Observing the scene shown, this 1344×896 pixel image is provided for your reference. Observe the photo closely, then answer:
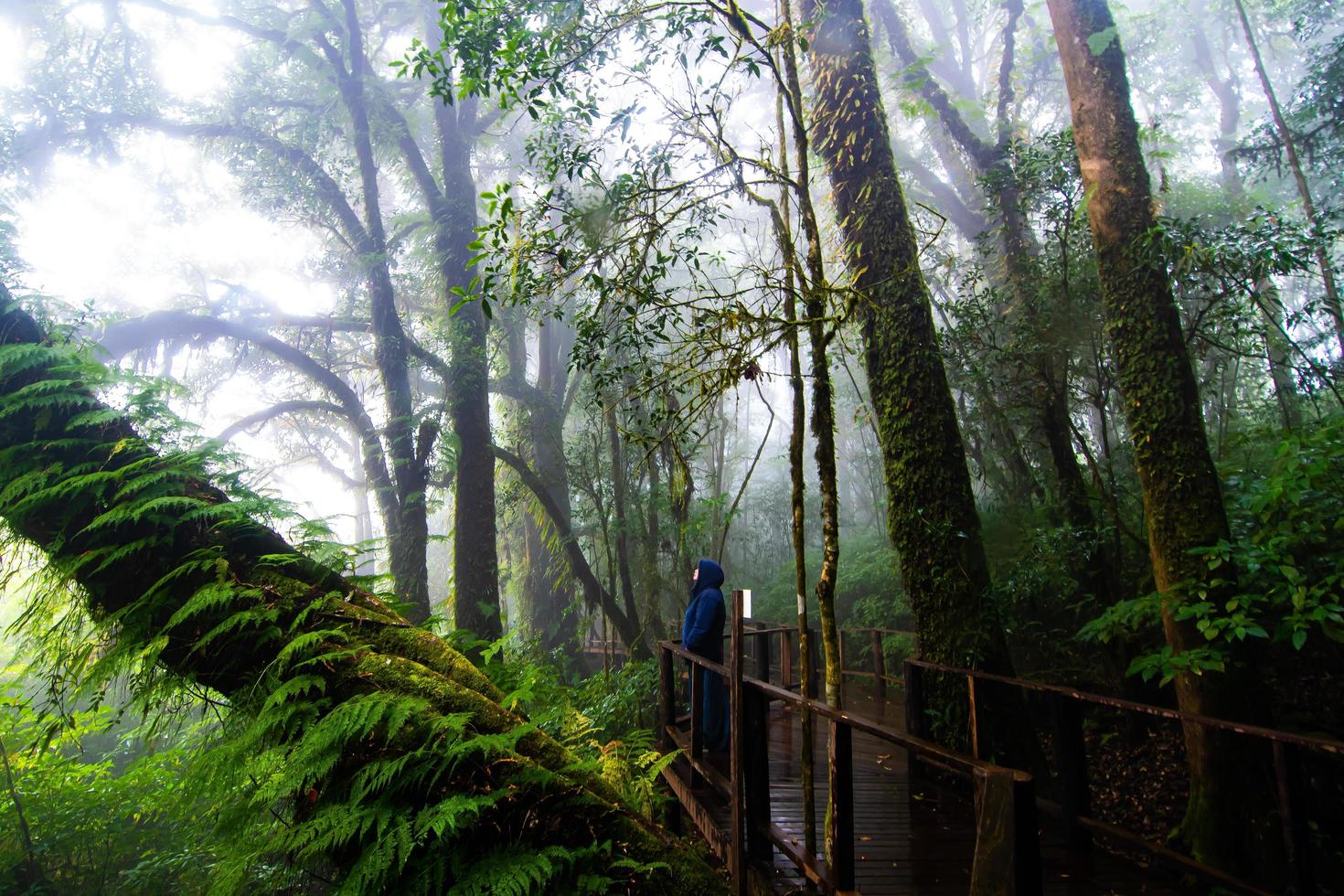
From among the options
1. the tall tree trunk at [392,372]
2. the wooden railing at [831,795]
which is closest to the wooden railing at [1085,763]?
the wooden railing at [831,795]

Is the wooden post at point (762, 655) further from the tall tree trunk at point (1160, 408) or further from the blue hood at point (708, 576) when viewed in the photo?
the tall tree trunk at point (1160, 408)

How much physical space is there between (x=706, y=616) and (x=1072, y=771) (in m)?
2.74

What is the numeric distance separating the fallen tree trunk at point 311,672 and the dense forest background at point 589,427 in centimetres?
2

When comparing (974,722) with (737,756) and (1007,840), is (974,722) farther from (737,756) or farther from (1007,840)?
(1007,840)

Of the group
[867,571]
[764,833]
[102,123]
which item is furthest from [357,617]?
[102,123]

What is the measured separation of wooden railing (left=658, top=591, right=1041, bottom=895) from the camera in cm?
173

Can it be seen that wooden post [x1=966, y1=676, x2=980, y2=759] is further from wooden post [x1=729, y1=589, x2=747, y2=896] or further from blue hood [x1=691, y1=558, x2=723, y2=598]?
blue hood [x1=691, y1=558, x2=723, y2=598]

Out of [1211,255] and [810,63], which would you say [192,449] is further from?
[1211,255]

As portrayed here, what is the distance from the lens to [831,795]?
2.80 metres

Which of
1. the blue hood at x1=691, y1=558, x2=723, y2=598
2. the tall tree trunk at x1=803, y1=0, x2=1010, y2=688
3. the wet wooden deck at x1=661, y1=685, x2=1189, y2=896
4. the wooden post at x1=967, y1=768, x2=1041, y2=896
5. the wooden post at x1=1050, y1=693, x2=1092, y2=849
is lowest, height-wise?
the wet wooden deck at x1=661, y1=685, x2=1189, y2=896

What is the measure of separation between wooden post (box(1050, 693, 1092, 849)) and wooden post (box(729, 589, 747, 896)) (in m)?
1.97

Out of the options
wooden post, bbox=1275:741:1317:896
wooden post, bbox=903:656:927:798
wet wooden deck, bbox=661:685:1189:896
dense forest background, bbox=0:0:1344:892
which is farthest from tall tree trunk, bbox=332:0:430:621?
wooden post, bbox=1275:741:1317:896

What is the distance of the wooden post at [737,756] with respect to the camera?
3.28 meters

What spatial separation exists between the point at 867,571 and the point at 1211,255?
9117 millimetres
